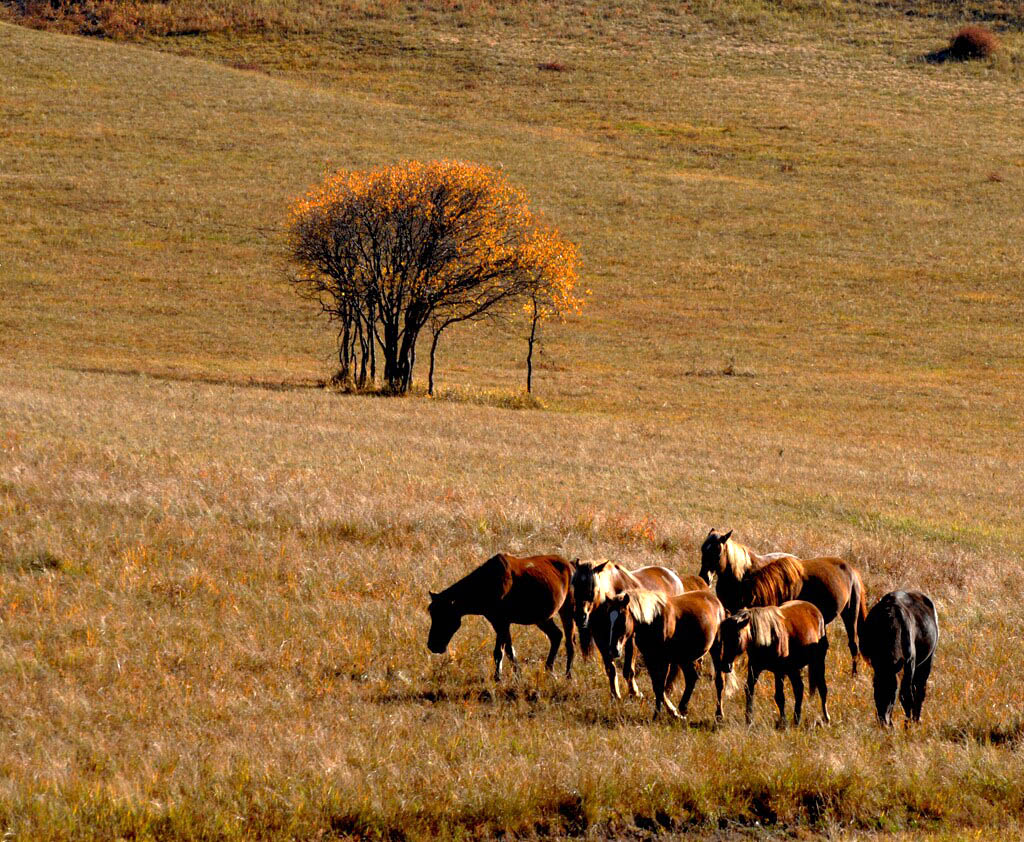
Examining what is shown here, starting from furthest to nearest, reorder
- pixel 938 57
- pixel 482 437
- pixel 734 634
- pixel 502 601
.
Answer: pixel 938 57 < pixel 482 437 < pixel 502 601 < pixel 734 634

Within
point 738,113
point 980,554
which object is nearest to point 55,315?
point 980,554

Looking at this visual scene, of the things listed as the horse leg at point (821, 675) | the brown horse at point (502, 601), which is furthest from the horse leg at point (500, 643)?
the horse leg at point (821, 675)

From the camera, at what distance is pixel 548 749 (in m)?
8.75

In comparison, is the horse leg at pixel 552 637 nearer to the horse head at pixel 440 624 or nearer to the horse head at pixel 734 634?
the horse head at pixel 440 624

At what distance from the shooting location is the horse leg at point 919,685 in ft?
33.9

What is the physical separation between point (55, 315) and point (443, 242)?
75.4 feet

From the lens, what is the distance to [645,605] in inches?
403

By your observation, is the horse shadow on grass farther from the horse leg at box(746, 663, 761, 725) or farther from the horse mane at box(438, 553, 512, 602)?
the horse leg at box(746, 663, 761, 725)

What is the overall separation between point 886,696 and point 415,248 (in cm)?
3465

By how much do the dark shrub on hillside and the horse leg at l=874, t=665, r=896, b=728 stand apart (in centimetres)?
12304

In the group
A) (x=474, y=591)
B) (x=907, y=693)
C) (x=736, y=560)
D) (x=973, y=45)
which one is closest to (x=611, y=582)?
(x=474, y=591)

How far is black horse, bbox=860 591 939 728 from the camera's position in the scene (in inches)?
395

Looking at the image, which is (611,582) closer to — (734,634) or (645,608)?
(645,608)

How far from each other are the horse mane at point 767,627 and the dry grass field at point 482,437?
0.75m
